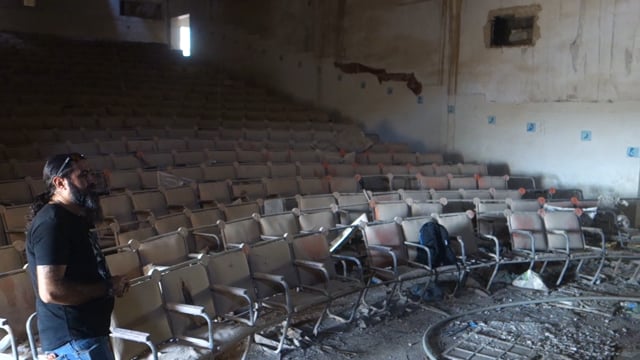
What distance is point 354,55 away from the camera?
9984mm

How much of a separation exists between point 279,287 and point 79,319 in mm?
1734

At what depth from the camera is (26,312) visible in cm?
255

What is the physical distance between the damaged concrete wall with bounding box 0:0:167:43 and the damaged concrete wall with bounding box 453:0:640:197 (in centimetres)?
864

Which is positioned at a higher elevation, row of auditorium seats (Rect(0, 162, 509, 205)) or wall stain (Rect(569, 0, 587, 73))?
wall stain (Rect(569, 0, 587, 73))

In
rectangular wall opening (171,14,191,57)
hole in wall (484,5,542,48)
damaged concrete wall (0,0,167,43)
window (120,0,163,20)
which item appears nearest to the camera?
hole in wall (484,5,542,48)

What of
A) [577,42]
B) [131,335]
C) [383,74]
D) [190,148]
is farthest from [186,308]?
[383,74]

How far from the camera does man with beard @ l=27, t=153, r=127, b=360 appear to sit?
1.77m

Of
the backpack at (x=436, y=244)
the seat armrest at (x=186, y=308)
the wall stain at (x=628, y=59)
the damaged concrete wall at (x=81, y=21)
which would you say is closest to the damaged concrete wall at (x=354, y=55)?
the damaged concrete wall at (x=81, y=21)

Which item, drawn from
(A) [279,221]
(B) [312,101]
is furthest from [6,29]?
(A) [279,221]

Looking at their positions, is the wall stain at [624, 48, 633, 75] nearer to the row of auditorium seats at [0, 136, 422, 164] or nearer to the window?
the row of auditorium seats at [0, 136, 422, 164]

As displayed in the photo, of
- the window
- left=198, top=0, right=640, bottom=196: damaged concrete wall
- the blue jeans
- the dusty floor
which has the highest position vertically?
the window

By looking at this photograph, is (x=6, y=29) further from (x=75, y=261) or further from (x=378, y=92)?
(x=75, y=261)

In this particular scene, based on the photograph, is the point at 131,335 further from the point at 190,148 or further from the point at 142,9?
the point at 142,9

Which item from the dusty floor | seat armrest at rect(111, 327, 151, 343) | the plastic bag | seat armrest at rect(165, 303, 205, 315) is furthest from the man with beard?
the plastic bag
